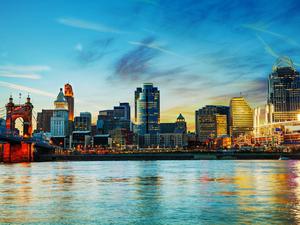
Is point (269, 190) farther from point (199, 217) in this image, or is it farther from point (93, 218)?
point (93, 218)

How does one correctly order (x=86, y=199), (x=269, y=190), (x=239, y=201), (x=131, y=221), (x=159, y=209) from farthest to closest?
(x=269, y=190) → (x=86, y=199) → (x=239, y=201) → (x=159, y=209) → (x=131, y=221)

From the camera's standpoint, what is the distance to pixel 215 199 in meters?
33.2

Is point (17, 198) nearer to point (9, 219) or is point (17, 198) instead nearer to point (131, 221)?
point (9, 219)

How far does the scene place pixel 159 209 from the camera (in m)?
28.3

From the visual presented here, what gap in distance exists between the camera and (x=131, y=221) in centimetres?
2400

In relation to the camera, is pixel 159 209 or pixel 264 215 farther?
pixel 159 209

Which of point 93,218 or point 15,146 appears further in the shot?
point 15,146

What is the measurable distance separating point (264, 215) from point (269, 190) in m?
15.2

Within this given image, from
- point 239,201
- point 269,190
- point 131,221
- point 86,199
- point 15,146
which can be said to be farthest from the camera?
point 15,146

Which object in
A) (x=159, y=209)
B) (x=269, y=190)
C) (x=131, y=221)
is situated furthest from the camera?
(x=269, y=190)

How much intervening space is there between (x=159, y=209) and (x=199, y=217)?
12.4 ft

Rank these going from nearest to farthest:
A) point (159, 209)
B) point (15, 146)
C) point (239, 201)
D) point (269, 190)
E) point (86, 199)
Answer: point (159, 209) → point (239, 201) → point (86, 199) → point (269, 190) → point (15, 146)

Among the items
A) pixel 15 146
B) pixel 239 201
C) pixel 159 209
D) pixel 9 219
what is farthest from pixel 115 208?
pixel 15 146

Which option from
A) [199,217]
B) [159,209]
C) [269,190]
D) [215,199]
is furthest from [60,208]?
[269,190]
